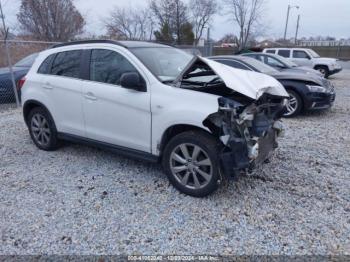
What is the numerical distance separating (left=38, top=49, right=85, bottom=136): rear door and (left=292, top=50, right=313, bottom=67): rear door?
13.7 metres

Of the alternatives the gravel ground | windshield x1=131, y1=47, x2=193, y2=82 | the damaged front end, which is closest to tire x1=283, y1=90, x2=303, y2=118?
the gravel ground

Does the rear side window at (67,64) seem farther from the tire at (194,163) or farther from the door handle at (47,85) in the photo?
the tire at (194,163)

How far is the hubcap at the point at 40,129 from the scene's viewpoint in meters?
4.59

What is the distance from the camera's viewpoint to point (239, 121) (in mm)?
2920

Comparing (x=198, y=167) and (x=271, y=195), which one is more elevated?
(x=198, y=167)

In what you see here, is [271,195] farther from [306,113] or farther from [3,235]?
[306,113]

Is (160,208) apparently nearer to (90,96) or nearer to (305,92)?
(90,96)

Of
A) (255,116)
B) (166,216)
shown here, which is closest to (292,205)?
(255,116)

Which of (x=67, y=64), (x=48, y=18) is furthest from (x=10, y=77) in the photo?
(x=48, y=18)

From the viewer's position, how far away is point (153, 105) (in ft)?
10.7

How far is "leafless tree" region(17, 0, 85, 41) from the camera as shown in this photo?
19.1 m

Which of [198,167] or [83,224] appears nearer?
[83,224]

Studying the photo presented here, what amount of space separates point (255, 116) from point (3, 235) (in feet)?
9.46

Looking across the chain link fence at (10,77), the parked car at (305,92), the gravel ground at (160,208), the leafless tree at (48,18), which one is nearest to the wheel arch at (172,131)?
the gravel ground at (160,208)
